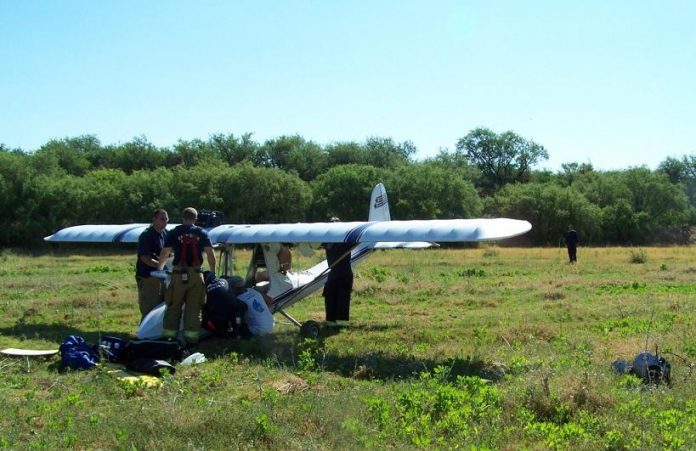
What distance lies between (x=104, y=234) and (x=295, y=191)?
39.5 metres

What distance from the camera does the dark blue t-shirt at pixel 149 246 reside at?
11.8 m

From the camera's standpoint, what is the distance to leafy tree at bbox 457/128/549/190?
321 feet

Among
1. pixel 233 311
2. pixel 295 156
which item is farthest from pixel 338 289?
pixel 295 156

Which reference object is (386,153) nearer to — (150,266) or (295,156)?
(295,156)

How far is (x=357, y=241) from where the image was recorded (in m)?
11.4

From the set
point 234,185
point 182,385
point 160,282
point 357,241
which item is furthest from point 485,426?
point 234,185

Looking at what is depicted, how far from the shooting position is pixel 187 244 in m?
10.5

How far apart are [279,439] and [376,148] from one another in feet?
293

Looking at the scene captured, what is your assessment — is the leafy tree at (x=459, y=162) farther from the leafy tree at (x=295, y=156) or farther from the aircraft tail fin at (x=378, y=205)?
the aircraft tail fin at (x=378, y=205)

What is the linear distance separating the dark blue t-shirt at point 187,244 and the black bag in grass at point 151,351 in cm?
133

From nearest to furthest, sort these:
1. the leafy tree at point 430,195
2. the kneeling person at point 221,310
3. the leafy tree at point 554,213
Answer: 1. the kneeling person at point 221,310
2. the leafy tree at point 430,195
3. the leafy tree at point 554,213

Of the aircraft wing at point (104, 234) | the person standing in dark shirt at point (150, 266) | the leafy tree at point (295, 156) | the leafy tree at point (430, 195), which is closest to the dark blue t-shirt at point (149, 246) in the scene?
the person standing in dark shirt at point (150, 266)

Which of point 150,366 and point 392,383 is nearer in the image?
point 392,383

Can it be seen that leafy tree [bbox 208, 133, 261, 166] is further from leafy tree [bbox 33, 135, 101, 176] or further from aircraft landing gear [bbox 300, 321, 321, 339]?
aircraft landing gear [bbox 300, 321, 321, 339]
